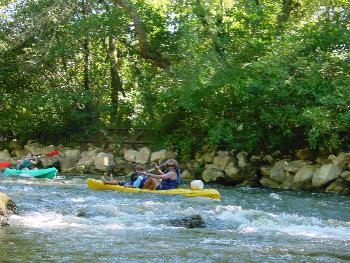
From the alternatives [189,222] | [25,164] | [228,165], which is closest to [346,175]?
[228,165]

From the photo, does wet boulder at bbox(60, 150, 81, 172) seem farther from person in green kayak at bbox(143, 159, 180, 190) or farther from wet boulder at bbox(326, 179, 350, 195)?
wet boulder at bbox(326, 179, 350, 195)

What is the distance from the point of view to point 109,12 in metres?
18.8

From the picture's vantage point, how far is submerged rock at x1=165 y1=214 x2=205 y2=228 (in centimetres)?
753

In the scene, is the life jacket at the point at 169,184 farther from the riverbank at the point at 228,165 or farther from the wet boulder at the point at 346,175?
the wet boulder at the point at 346,175

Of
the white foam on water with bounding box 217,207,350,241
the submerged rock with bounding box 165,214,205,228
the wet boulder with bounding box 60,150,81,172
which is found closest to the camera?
the white foam on water with bounding box 217,207,350,241

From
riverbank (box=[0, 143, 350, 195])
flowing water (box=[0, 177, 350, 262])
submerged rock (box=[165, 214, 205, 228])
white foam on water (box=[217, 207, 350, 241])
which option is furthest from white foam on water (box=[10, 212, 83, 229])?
riverbank (box=[0, 143, 350, 195])

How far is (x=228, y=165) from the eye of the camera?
15.4 meters

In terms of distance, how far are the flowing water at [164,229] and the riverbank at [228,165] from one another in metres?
1.97

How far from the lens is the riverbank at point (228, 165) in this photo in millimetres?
13641

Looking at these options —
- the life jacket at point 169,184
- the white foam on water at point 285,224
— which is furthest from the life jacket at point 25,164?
the white foam on water at point 285,224

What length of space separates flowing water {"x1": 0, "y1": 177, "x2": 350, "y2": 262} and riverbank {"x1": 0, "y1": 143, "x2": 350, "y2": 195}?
1.97 metres

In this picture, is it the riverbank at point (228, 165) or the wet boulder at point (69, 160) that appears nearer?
the riverbank at point (228, 165)

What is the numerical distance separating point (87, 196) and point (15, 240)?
4.70 meters

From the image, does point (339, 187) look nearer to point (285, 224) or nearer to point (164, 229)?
point (285, 224)
